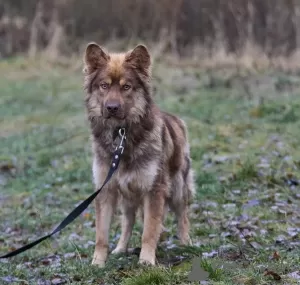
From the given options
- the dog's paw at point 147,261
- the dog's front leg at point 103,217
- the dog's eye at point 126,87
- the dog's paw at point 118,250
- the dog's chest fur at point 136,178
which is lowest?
the dog's paw at point 118,250

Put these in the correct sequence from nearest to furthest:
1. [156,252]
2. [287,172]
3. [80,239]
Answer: [156,252], [80,239], [287,172]

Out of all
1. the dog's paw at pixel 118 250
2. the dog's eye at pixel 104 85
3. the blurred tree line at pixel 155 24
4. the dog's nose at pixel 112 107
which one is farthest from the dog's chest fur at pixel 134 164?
the blurred tree line at pixel 155 24

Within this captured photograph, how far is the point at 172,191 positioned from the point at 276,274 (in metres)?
1.93

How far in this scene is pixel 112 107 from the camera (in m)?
5.51

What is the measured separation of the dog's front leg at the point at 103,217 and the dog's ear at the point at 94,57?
1115mm

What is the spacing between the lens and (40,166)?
11.0 m

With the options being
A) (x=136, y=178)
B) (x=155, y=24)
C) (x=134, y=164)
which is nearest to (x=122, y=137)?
(x=134, y=164)

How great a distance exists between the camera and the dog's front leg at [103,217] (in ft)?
19.2

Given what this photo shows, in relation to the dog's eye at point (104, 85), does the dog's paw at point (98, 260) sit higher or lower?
lower

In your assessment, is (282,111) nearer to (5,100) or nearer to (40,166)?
(40,166)

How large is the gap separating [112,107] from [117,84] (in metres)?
0.26

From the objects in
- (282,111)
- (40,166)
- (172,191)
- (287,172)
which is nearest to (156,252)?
(172,191)

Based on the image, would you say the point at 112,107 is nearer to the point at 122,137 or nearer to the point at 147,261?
the point at 122,137

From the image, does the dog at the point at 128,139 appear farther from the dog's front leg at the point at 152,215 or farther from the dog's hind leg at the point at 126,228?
the dog's hind leg at the point at 126,228
